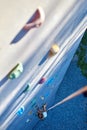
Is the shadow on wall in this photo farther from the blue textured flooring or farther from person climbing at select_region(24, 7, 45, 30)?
the blue textured flooring

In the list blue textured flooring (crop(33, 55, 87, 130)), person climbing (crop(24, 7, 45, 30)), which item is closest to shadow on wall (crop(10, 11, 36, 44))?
person climbing (crop(24, 7, 45, 30))

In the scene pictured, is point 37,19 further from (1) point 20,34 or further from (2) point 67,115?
(2) point 67,115

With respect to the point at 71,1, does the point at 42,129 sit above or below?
below

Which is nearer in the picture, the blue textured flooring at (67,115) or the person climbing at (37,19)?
the person climbing at (37,19)

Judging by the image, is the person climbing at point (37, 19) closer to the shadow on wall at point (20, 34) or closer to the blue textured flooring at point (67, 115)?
the shadow on wall at point (20, 34)

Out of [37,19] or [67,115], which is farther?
[67,115]

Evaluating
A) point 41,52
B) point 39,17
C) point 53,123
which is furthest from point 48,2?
point 53,123

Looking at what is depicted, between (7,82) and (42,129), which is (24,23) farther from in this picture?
(42,129)

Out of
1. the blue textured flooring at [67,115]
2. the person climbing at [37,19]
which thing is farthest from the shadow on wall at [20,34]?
the blue textured flooring at [67,115]

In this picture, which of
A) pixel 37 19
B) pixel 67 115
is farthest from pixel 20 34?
pixel 67 115

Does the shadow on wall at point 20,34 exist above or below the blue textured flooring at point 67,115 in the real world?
above

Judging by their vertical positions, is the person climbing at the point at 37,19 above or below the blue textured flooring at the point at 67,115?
above
